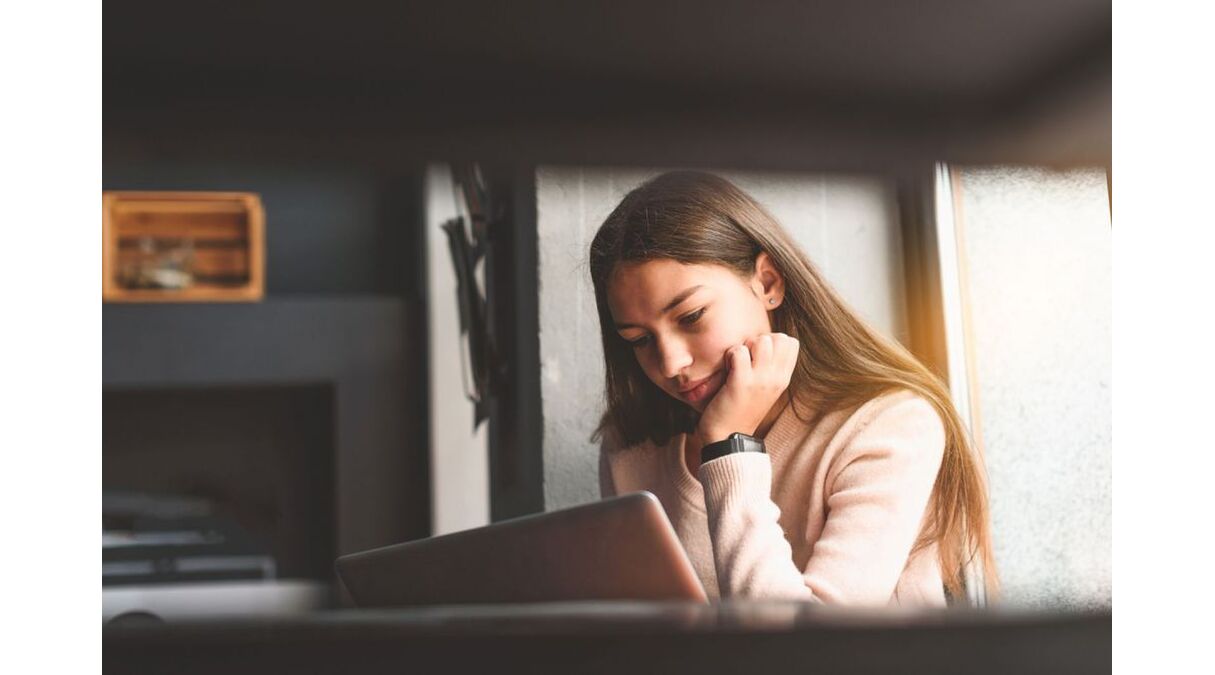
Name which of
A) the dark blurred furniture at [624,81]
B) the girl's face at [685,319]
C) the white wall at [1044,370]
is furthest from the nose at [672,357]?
the white wall at [1044,370]

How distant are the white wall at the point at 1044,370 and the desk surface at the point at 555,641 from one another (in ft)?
0.80

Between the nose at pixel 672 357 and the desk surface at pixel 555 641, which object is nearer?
Result: the desk surface at pixel 555 641

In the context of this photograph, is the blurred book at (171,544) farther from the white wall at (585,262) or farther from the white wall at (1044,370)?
the white wall at (1044,370)

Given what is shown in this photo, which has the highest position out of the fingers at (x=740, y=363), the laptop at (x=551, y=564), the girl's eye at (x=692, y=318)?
the girl's eye at (x=692, y=318)

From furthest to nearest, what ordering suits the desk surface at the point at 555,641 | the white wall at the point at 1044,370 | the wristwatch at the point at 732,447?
the white wall at the point at 1044,370 < the wristwatch at the point at 732,447 < the desk surface at the point at 555,641

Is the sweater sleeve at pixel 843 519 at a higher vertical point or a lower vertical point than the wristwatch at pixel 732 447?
lower

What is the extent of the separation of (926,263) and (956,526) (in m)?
0.41

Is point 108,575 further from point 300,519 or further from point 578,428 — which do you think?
point 578,428

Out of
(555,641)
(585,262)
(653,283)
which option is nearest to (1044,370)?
(653,283)

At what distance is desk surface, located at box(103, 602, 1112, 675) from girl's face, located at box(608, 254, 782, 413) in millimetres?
323

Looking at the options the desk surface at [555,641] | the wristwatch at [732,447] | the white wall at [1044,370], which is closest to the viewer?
the desk surface at [555,641]

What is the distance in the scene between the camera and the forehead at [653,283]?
173 centimetres
